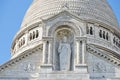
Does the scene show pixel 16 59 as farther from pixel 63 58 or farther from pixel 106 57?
pixel 106 57

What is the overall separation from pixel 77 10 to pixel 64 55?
13.5 meters

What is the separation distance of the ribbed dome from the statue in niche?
12.0 m

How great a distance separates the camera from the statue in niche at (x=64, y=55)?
3023 cm

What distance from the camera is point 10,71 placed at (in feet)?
102

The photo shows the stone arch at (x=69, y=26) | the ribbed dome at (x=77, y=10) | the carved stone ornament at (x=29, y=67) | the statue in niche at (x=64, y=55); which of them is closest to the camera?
the statue in niche at (x=64, y=55)

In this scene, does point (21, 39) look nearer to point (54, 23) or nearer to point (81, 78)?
point (54, 23)

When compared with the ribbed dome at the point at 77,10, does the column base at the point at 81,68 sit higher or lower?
lower

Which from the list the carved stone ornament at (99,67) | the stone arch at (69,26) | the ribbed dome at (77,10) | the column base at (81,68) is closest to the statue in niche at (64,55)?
the column base at (81,68)

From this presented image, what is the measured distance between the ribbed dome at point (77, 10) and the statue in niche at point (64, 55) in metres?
12.0

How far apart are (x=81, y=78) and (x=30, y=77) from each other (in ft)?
9.71

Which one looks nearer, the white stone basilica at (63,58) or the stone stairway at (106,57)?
the white stone basilica at (63,58)

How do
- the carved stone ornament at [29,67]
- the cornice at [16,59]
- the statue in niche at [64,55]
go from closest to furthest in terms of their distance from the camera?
the statue in niche at [64,55], the carved stone ornament at [29,67], the cornice at [16,59]

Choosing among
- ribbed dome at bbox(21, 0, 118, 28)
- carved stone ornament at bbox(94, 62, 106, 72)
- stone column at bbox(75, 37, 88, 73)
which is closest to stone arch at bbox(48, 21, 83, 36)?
stone column at bbox(75, 37, 88, 73)

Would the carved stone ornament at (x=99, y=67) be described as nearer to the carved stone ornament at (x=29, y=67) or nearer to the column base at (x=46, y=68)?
the column base at (x=46, y=68)
